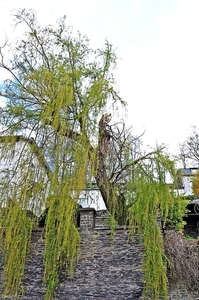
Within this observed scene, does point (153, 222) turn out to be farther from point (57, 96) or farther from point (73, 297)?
point (57, 96)

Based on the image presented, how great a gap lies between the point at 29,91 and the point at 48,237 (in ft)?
10.1

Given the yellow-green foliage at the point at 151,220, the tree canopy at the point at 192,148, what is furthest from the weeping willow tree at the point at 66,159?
the tree canopy at the point at 192,148

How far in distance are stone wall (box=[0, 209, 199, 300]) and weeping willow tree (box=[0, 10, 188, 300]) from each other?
0.19 metres

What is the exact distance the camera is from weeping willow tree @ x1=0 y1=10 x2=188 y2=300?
5680mm

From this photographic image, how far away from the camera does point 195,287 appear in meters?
5.53

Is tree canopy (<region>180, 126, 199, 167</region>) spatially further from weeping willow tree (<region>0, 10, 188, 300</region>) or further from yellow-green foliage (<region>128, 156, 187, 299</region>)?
yellow-green foliage (<region>128, 156, 187, 299</region>)

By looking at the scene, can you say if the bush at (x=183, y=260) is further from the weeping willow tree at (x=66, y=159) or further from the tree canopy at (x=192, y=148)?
the tree canopy at (x=192, y=148)

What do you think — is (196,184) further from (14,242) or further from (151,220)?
(14,242)

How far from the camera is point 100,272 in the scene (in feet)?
18.4

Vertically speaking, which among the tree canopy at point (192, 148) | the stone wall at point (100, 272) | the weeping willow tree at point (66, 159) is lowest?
the stone wall at point (100, 272)

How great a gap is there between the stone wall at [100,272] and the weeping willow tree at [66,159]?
0.61 feet

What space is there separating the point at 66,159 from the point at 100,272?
2.28 metres

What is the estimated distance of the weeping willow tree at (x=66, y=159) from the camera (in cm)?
568

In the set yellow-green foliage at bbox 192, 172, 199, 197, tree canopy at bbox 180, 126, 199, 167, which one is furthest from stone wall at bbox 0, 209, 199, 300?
tree canopy at bbox 180, 126, 199, 167
